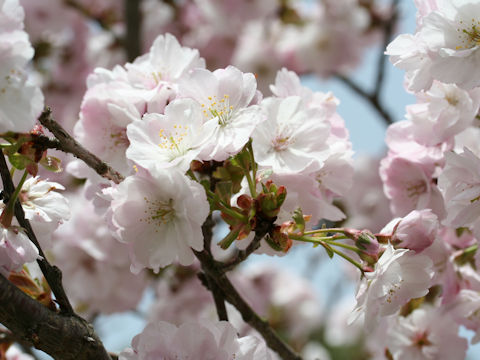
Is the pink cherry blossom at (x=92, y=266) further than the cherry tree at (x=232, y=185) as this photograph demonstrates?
Yes

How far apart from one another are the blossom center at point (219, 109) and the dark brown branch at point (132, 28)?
2.00 meters

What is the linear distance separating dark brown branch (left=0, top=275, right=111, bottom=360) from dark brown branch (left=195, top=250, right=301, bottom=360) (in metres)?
0.24

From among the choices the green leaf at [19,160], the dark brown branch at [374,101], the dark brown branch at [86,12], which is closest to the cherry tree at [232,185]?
the green leaf at [19,160]

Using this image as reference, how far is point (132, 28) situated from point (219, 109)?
214 cm

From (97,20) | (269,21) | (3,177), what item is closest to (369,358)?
(269,21)

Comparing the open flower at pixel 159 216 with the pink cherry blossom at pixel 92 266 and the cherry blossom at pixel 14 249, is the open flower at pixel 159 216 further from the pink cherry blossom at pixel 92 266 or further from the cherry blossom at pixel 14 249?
the pink cherry blossom at pixel 92 266

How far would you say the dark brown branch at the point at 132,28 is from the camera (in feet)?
9.78

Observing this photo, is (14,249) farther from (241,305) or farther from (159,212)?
(241,305)

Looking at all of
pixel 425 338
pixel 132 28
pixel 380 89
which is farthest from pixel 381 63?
pixel 425 338

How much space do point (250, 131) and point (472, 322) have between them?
2.19ft

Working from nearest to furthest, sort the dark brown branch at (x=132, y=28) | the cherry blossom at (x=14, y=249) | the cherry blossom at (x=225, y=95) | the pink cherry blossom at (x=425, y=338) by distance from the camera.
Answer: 1. the cherry blossom at (x=14, y=249)
2. the cherry blossom at (x=225, y=95)
3. the pink cherry blossom at (x=425, y=338)
4. the dark brown branch at (x=132, y=28)

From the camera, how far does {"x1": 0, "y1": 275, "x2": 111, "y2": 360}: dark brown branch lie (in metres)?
0.89

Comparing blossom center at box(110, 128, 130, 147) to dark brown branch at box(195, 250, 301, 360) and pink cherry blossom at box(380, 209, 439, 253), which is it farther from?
pink cherry blossom at box(380, 209, 439, 253)

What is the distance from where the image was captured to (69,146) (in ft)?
3.24
